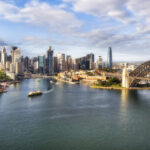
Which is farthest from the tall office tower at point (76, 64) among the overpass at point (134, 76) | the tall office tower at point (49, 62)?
the overpass at point (134, 76)

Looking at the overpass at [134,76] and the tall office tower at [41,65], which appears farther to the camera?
the tall office tower at [41,65]

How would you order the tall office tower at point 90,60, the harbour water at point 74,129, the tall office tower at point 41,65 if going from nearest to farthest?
1. the harbour water at point 74,129
2. the tall office tower at point 41,65
3. the tall office tower at point 90,60

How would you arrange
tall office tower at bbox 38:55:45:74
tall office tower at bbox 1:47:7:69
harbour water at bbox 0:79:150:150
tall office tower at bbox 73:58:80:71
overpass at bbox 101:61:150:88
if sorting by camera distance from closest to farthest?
harbour water at bbox 0:79:150:150
overpass at bbox 101:61:150:88
tall office tower at bbox 1:47:7:69
tall office tower at bbox 73:58:80:71
tall office tower at bbox 38:55:45:74

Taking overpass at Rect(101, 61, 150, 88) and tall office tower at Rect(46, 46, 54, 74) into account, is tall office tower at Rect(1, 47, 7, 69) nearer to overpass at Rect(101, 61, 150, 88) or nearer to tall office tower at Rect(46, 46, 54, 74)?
tall office tower at Rect(46, 46, 54, 74)

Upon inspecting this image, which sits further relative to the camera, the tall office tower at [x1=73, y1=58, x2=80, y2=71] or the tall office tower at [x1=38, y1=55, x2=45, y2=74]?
the tall office tower at [x1=38, y1=55, x2=45, y2=74]

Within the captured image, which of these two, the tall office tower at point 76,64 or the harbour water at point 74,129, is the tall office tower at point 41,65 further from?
the harbour water at point 74,129

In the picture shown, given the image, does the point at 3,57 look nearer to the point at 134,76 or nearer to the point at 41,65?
the point at 41,65

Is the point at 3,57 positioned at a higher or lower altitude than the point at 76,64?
higher

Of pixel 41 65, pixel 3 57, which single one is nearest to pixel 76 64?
pixel 41 65

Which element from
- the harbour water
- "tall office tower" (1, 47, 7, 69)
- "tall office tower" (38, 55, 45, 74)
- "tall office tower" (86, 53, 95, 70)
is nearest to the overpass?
the harbour water

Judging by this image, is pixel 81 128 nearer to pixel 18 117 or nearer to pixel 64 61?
pixel 18 117

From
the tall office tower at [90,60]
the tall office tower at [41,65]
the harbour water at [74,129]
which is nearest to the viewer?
the harbour water at [74,129]

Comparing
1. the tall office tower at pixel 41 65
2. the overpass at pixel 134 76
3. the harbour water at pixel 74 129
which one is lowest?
the harbour water at pixel 74 129
